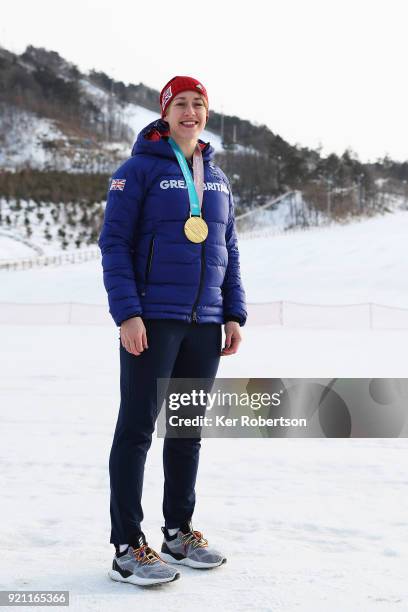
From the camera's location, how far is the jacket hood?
9.48 ft

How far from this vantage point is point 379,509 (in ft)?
12.8

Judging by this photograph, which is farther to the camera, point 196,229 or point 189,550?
point 189,550

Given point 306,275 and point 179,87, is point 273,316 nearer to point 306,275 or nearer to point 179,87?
point 179,87

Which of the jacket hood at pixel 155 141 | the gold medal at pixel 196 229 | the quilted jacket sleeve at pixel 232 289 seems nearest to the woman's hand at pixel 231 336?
the quilted jacket sleeve at pixel 232 289

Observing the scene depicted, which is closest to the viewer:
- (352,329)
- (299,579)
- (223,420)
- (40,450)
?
(299,579)

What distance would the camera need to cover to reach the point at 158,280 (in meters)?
2.80

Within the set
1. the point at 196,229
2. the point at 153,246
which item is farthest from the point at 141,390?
the point at 196,229

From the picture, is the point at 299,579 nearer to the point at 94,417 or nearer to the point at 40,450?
the point at 40,450

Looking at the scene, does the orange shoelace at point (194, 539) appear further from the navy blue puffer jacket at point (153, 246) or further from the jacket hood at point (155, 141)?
the jacket hood at point (155, 141)

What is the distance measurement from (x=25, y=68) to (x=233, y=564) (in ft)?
424

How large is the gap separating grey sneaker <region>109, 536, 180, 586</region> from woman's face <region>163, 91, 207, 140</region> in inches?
65.0

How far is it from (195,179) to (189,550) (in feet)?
5.09

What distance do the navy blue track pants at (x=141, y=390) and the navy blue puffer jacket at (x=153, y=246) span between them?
3.3 inches

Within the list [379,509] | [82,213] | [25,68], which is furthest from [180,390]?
[25,68]
